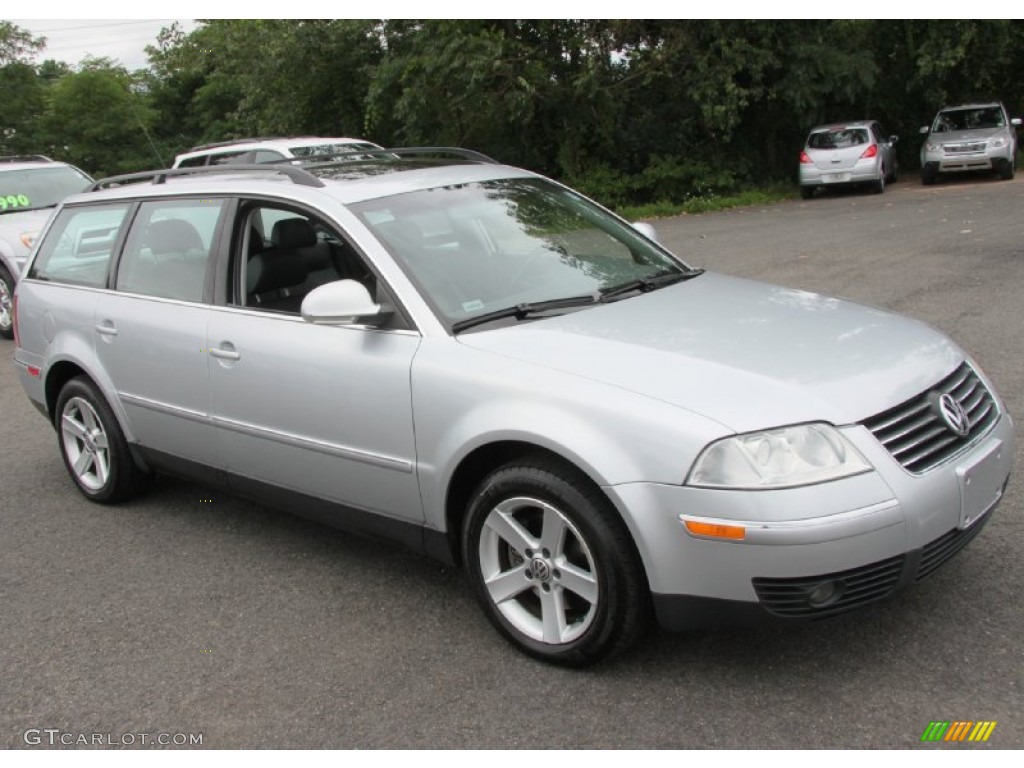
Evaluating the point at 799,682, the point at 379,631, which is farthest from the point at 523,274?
the point at 799,682

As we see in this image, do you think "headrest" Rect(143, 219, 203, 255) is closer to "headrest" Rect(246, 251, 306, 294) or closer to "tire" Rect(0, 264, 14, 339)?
"headrest" Rect(246, 251, 306, 294)

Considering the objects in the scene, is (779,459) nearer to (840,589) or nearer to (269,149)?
(840,589)

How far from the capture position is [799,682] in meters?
3.25

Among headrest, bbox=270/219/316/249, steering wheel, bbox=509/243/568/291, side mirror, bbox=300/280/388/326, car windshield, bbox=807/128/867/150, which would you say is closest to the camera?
side mirror, bbox=300/280/388/326

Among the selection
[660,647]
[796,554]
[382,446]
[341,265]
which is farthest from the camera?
[341,265]

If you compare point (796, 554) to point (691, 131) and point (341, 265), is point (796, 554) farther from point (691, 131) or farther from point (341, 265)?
point (691, 131)

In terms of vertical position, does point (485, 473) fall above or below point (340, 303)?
below

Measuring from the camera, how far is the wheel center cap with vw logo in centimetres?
343

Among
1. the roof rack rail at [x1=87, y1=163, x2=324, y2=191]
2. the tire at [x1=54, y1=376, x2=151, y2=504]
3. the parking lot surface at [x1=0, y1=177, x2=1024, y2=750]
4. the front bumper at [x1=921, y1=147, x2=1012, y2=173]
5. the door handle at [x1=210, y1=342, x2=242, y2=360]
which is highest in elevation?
the roof rack rail at [x1=87, y1=163, x2=324, y2=191]

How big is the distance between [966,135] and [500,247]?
68.1ft

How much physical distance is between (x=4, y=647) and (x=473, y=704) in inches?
76.9

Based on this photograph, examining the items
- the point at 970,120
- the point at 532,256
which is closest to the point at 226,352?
the point at 532,256

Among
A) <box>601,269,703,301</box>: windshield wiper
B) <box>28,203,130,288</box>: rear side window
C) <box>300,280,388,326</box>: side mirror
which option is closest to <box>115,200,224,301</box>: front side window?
<box>28,203,130,288</box>: rear side window

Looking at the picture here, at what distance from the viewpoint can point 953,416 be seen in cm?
335
